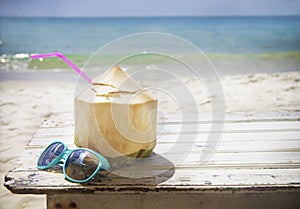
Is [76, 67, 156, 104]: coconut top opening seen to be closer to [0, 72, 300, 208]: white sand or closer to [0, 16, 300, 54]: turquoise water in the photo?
[0, 72, 300, 208]: white sand

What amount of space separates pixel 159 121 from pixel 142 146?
56cm

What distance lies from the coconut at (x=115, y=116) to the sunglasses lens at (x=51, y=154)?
0.24 feet

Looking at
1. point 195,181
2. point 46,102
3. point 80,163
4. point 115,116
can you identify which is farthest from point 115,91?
point 46,102

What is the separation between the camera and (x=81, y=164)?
1220mm

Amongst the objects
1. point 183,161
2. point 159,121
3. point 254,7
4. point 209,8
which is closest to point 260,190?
Result: point 183,161

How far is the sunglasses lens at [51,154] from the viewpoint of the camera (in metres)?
1.31

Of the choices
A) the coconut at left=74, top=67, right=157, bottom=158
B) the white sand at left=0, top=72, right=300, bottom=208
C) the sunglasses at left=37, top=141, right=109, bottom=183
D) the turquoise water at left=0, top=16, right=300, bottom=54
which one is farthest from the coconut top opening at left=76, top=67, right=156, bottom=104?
the turquoise water at left=0, top=16, right=300, bottom=54

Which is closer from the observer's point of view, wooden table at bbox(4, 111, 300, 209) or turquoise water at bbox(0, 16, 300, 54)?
wooden table at bbox(4, 111, 300, 209)

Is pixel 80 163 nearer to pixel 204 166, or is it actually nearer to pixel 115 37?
pixel 204 166

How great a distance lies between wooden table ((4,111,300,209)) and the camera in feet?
3.97

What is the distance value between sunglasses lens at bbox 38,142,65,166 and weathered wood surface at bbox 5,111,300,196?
0.04 meters

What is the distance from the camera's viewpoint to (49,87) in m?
4.98

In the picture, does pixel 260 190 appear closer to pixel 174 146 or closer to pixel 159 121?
pixel 174 146

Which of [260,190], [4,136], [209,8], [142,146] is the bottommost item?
[4,136]
